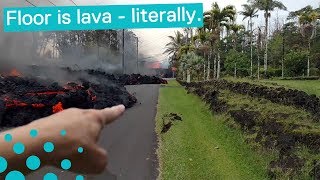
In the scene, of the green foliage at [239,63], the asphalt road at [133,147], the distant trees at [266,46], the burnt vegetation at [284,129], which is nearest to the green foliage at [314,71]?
the distant trees at [266,46]

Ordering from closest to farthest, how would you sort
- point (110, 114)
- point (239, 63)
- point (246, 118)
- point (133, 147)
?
point (110, 114), point (133, 147), point (246, 118), point (239, 63)

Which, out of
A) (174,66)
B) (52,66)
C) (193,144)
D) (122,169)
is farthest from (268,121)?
(174,66)

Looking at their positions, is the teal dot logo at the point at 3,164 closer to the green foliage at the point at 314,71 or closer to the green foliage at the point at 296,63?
the green foliage at the point at 296,63

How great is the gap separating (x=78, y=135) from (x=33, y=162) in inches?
5.1

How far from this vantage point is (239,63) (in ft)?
185

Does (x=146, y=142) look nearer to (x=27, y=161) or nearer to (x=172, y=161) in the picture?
(x=172, y=161)

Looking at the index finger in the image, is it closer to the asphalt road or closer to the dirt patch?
the asphalt road

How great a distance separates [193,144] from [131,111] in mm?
11584

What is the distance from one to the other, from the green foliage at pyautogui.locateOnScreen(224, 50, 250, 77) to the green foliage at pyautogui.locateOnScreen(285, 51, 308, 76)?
7255 millimetres

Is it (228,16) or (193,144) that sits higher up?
(228,16)

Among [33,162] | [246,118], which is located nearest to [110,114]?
[33,162]

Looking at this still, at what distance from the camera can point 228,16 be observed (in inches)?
1930

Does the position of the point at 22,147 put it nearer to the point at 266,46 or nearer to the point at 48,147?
the point at 48,147

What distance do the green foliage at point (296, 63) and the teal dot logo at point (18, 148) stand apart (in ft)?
160
